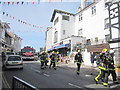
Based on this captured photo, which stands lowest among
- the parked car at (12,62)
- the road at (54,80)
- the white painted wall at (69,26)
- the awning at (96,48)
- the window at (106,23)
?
the road at (54,80)

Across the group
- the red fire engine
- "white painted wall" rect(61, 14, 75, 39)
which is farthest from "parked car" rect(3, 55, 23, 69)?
"white painted wall" rect(61, 14, 75, 39)

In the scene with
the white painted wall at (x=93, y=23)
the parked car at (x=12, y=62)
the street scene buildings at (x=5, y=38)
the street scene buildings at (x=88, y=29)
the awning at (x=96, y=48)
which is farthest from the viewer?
the street scene buildings at (x=5, y=38)

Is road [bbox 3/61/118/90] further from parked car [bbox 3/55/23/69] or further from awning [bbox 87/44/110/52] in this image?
awning [bbox 87/44/110/52]

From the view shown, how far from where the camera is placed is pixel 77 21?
93.8 ft

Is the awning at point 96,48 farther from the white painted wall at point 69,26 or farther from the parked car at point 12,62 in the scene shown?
the white painted wall at point 69,26

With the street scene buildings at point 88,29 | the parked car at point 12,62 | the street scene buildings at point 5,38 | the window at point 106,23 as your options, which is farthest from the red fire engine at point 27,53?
the window at point 106,23

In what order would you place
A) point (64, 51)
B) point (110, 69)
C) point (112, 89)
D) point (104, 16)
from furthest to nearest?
point (64, 51)
point (104, 16)
point (110, 69)
point (112, 89)

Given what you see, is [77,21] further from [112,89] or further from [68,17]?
[112,89]

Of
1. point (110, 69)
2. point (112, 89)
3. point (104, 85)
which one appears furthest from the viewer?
point (110, 69)

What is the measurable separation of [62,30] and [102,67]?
24439 millimetres

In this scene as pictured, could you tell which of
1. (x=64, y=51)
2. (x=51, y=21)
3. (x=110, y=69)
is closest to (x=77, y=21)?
(x=64, y=51)

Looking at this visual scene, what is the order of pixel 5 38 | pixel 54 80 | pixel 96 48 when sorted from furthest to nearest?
pixel 5 38, pixel 96 48, pixel 54 80

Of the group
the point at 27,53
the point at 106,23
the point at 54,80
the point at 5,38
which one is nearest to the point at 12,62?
the point at 54,80

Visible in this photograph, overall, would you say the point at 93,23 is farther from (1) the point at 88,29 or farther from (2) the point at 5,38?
(2) the point at 5,38
